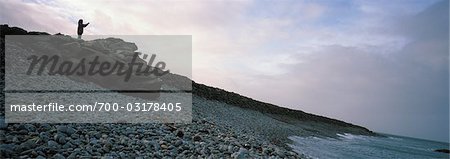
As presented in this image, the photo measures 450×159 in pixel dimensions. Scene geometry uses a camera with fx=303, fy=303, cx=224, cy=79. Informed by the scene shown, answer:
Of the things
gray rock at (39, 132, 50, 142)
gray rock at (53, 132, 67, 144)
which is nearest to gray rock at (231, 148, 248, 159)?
gray rock at (53, 132, 67, 144)

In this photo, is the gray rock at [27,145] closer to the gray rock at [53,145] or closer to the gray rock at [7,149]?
the gray rock at [7,149]

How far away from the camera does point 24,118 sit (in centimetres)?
868

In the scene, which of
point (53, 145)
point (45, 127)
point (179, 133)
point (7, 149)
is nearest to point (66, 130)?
point (45, 127)

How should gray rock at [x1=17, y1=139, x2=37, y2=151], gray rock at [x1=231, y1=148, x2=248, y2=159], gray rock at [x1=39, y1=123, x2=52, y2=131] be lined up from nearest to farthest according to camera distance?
gray rock at [x1=17, y1=139, x2=37, y2=151] → gray rock at [x1=39, y1=123, x2=52, y2=131] → gray rock at [x1=231, y1=148, x2=248, y2=159]

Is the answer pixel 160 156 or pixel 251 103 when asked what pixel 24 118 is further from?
pixel 251 103

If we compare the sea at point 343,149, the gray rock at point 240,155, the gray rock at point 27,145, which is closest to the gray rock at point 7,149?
the gray rock at point 27,145

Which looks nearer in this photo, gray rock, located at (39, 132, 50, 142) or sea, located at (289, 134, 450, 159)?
gray rock, located at (39, 132, 50, 142)

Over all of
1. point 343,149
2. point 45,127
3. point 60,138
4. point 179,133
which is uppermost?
point 45,127

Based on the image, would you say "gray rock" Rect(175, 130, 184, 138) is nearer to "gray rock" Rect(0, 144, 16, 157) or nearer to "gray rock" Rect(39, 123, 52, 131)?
"gray rock" Rect(39, 123, 52, 131)

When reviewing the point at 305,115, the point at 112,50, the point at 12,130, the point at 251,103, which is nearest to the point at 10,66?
the point at 112,50

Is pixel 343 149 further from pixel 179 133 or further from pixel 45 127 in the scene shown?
pixel 45 127

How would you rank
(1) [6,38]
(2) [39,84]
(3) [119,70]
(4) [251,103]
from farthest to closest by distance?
1. (4) [251,103]
2. (1) [6,38]
3. (3) [119,70]
4. (2) [39,84]

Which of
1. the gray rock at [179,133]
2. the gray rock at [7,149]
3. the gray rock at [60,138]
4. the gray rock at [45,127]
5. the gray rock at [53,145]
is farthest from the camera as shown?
the gray rock at [179,133]

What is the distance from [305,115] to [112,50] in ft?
132
